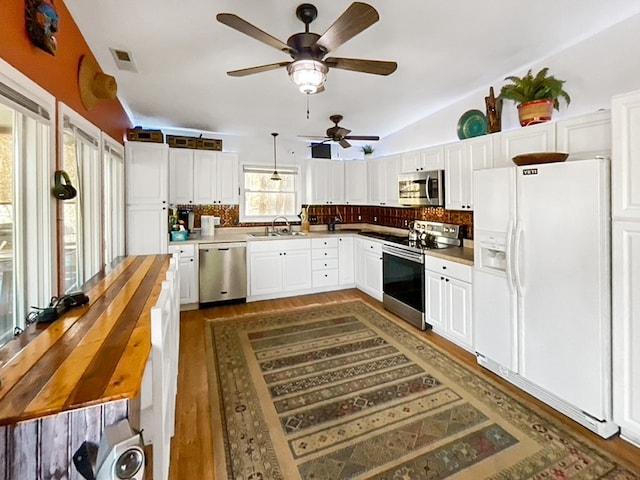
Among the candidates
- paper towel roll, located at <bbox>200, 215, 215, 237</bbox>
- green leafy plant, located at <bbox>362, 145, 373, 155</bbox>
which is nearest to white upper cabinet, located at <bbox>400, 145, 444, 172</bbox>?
green leafy plant, located at <bbox>362, 145, 373, 155</bbox>

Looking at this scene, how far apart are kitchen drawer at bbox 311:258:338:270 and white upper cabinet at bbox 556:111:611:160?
11.1 ft

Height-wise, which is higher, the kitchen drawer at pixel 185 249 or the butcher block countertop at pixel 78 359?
the kitchen drawer at pixel 185 249

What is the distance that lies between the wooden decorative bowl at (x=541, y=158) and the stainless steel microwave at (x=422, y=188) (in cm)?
137

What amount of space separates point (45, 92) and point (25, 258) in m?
0.89

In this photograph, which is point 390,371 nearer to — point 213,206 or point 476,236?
point 476,236

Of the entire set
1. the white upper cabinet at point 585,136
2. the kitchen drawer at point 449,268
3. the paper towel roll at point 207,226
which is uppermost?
the white upper cabinet at point 585,136

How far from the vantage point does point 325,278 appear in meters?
5.27

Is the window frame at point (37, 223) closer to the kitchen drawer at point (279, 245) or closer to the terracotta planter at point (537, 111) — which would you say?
the kitchen drawer at point (279, 245)

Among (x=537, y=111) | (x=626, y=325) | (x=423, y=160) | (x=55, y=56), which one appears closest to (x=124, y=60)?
(x=55, y=56)

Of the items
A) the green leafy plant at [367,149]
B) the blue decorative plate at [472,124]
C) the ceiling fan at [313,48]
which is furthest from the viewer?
the green leafy plant at [367,149]

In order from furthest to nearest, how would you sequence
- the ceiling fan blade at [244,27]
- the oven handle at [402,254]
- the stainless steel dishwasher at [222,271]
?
the stainless steel dishwasher at [222,271] → the oven handle at [402,254] → the ceiling fan blade at [244,27]

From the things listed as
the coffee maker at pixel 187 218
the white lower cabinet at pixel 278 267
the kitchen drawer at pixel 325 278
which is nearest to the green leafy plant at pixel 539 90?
the white lower cabinet at pixel 278 267

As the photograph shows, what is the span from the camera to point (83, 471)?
3.03 feet

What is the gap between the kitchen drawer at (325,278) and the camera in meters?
5.20
